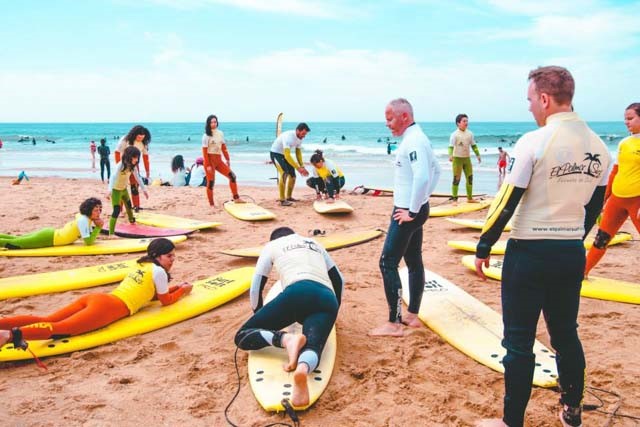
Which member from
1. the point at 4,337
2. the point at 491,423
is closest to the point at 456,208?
the point at 491,423

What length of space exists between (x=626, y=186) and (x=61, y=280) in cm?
577

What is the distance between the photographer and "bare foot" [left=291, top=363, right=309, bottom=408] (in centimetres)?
295

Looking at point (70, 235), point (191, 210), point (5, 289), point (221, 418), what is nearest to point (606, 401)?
point (221, 418)

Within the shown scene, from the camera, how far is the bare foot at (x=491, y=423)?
8.87 ft

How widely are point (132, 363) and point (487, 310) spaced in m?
3.08

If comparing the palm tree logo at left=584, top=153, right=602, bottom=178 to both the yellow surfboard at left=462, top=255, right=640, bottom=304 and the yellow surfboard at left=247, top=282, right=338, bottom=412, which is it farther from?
the yellow surfboard at left=462, top=255, right=640, bottom=304

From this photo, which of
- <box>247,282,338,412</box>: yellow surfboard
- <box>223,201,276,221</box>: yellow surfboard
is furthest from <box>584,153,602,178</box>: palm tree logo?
<box>223,201,276,221</box>: yellow surfboard

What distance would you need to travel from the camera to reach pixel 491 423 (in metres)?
2.75

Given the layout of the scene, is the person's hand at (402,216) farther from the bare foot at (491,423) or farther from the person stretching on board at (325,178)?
the person stretching on board at (325,178)

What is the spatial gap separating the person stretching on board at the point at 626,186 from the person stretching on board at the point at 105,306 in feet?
13.5

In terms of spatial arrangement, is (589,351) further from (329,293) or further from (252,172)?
(252,172)

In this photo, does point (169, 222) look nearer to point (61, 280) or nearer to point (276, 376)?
point (61, 280)

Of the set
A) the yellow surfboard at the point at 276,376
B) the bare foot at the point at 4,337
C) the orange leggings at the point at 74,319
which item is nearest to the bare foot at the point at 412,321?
the yellow surfboard at the point at 276,376

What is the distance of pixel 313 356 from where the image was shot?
3174 millimetres
